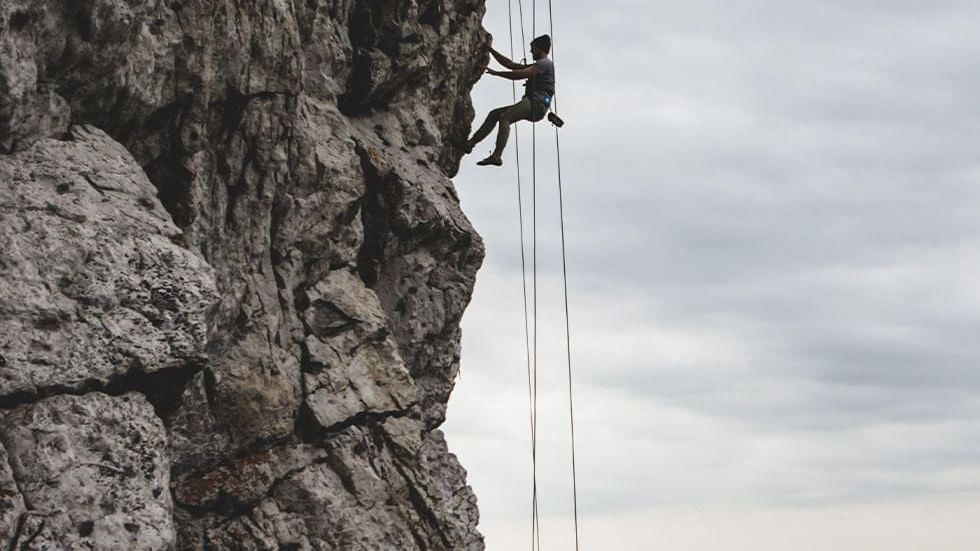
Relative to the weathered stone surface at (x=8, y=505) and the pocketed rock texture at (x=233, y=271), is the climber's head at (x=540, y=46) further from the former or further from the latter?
the weathered stone surface at (x=8, y=505)

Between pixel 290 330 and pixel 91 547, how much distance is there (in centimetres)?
689

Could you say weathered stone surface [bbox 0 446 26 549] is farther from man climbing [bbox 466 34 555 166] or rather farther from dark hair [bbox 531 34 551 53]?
dark hair [bbox 531 34 551 53]

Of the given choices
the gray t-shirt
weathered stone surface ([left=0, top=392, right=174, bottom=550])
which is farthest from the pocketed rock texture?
the gray t-shirt

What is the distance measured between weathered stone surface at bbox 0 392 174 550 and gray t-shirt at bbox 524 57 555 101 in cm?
1502

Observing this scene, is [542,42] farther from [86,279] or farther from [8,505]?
[8,505]

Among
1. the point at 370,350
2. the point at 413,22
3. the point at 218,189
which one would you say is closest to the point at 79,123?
the point at 218,189

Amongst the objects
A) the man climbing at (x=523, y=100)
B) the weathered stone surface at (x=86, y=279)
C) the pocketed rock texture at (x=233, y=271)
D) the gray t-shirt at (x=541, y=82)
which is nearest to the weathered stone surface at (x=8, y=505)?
the pocketed rock texture at (x=233, y=271)

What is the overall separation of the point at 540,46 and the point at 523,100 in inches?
64.0

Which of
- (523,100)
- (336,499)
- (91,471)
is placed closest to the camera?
(91,471)

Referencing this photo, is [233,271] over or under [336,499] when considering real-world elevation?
over

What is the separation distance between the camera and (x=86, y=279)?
12672 millimetres

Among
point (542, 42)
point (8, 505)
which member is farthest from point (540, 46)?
point (8, 505)

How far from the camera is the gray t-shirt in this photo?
1035 inches

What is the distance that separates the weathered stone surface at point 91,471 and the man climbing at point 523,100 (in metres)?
13.9
